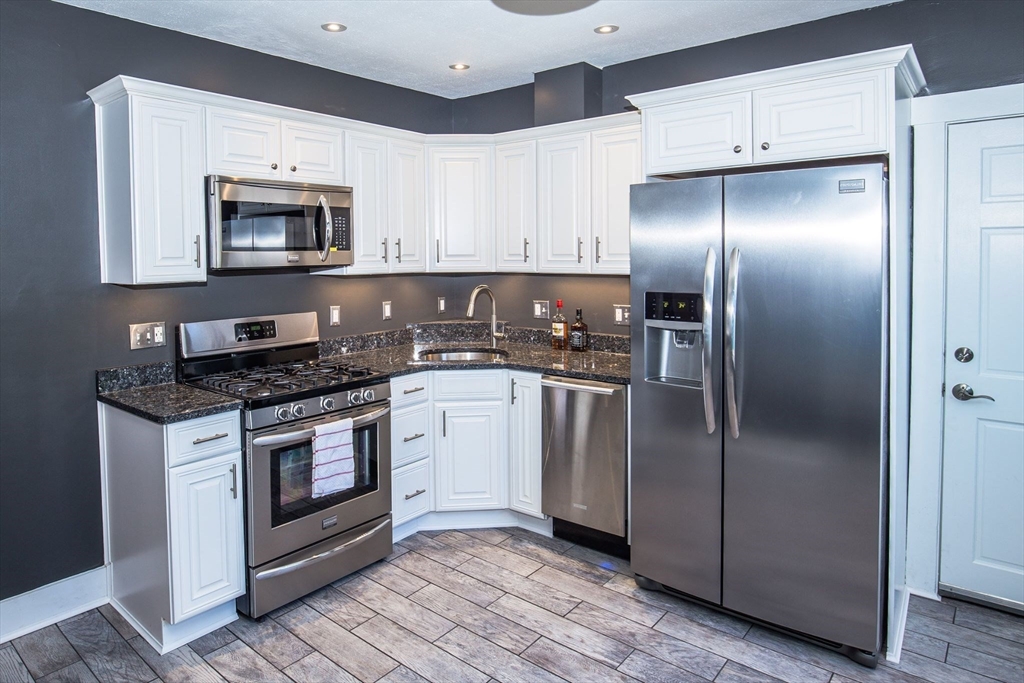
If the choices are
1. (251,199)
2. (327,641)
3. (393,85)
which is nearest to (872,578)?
(327,641)

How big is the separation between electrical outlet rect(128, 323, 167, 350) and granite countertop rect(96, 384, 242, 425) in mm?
199

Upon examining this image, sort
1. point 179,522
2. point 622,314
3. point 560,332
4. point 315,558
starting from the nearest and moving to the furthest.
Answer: point 179,522
point 315,558
point 622,314
point 560,332

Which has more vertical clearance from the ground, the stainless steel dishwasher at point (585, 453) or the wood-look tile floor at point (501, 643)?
the stainless steel dishwasher at point (585, 453)

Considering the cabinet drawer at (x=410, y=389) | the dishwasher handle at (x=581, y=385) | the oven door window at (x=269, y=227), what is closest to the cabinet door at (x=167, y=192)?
the oven door window at (x=269, y=227)

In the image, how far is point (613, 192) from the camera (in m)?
3.62

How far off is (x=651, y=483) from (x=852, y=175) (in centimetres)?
149

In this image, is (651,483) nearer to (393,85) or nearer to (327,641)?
(327,641)

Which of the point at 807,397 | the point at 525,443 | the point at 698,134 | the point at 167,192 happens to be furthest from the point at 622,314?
the point at 167,192

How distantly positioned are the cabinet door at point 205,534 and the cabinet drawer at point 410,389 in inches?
35.3

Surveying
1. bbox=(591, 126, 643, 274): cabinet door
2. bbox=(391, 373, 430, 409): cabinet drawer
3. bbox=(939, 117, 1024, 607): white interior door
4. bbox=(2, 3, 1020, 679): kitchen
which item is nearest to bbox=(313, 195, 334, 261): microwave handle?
bbox=(2, 3, 1020, 679): kitchen

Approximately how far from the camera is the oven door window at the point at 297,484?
2.91 meters

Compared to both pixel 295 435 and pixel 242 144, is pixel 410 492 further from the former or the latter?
pixel 242 144

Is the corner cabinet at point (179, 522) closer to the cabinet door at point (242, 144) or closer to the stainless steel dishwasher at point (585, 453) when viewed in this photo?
the cabinet door at point (242, 144)

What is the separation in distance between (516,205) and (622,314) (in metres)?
0.91
